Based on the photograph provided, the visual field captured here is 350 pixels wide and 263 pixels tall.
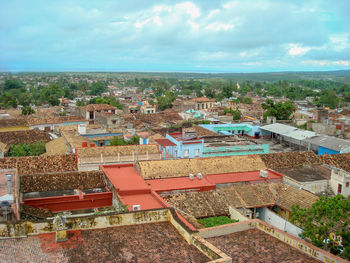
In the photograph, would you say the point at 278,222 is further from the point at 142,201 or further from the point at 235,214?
the point at 142,201

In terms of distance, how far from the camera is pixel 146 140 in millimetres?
32750

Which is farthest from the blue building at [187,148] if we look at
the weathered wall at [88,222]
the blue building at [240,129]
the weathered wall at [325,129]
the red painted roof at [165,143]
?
the weathered wall at [325,129]

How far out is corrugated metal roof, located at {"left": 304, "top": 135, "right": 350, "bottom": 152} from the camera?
31.9m

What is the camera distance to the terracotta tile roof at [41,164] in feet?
76.0

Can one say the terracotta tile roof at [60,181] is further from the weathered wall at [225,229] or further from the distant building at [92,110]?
the distant building at [92,110]

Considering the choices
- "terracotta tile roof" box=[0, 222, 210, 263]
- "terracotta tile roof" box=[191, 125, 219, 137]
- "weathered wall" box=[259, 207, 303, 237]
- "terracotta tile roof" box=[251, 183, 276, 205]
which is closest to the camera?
"terracotta tile roof" box=[0, 222, 210, 263]

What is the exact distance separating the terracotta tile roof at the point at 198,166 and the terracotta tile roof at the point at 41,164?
550 centimetres

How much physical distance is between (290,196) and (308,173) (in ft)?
15.2

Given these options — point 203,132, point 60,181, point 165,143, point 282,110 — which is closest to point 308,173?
point 165,143

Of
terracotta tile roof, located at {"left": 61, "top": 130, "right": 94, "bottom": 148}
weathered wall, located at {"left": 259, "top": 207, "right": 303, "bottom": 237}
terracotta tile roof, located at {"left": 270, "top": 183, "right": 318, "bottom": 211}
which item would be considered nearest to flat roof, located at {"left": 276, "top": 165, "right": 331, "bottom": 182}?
terracotta tile roof, located at {"left": 270, "top": 183, "right": 318, "bottom": 211}

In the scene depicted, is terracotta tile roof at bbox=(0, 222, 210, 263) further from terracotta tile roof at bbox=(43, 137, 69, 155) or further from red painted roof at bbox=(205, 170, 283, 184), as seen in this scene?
terracotta tile roof at bbox=(43, 137, 69, 155)

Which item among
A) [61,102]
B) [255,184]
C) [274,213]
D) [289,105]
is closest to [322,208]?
[274,213]

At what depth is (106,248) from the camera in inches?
397

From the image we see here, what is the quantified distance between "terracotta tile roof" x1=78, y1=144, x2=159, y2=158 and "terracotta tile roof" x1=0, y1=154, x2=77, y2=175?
3.40 feet
